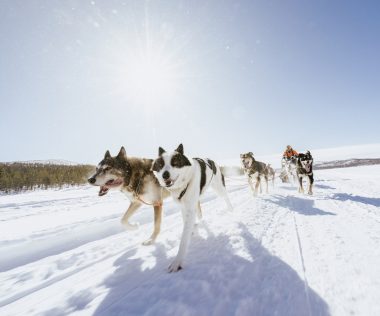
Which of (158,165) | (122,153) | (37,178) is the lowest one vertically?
(37,178)

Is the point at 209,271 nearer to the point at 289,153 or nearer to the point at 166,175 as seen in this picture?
the point at 166,175

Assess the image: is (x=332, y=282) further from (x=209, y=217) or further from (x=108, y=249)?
(x=209, y=217)

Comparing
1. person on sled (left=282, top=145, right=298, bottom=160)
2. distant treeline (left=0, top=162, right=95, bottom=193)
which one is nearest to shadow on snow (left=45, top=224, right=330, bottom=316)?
person on sled (left=282, top=145, right=298, bottom=160)

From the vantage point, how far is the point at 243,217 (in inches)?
204

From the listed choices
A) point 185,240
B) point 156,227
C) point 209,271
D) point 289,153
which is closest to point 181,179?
point 185,240

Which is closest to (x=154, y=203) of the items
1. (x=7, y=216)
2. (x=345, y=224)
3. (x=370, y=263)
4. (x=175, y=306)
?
(x=175, y=306)

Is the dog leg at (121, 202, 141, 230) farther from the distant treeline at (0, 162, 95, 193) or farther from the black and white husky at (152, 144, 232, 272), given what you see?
the distant treeline at (0, 162, 95, 193)

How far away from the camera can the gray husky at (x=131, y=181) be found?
3.97 meters

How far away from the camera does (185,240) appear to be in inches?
113

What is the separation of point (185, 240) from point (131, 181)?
1.69 m

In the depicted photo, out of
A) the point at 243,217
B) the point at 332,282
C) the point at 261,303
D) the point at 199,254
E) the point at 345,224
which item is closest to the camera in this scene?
the point at 261,303

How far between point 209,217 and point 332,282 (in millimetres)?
3560

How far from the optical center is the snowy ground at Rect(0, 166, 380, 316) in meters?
1.92

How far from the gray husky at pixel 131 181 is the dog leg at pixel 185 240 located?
A: 1.05m
